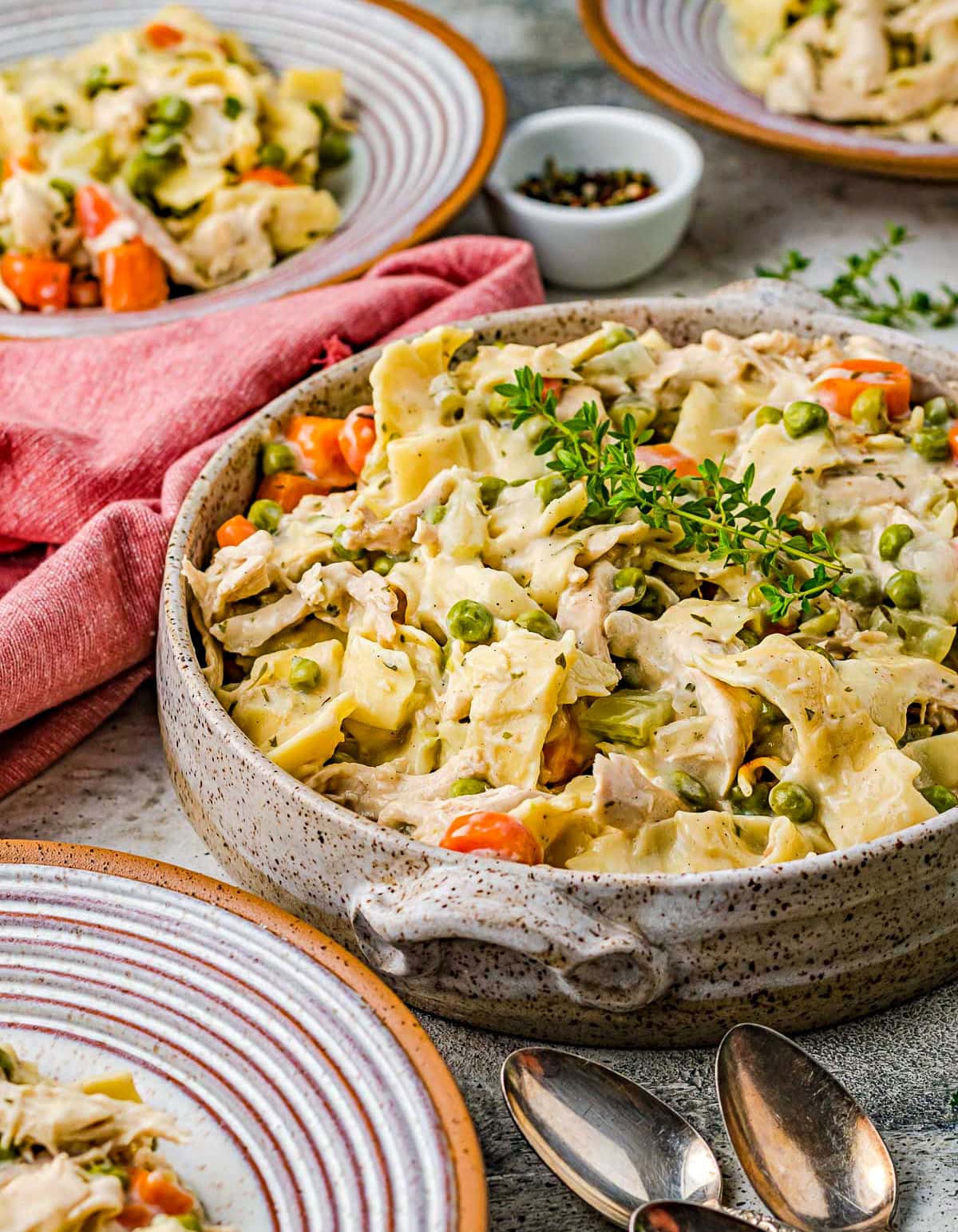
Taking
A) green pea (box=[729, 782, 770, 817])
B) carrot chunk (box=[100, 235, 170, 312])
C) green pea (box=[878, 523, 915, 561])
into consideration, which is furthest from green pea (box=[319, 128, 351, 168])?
green pea (box=[729, 782, 770, 817])

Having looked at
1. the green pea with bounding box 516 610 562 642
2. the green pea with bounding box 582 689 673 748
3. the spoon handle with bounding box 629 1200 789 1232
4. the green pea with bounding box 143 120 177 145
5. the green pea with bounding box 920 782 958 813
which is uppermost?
the green pea with bounding box 143 120 177 145

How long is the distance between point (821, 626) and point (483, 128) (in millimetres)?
2545

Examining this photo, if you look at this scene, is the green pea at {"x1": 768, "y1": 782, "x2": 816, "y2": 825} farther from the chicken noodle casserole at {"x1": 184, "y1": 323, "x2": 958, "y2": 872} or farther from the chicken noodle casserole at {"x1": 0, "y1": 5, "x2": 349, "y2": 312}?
the chicken noodle casserole at {"x1": 0, "y1": 5, "x2": 349, "y2": 312}

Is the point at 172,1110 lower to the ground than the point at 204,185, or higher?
lower

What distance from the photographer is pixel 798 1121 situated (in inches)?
93.8

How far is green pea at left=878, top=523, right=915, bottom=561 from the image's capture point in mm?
2914

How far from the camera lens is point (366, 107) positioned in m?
5.22

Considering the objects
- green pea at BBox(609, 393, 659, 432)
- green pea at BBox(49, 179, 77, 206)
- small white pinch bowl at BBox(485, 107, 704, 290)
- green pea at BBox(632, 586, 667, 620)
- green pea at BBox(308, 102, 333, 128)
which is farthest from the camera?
green pea at BBox(308, 102, 333, 128)

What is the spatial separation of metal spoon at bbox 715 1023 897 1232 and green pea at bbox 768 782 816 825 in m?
0.36

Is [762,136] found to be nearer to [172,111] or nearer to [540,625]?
[172,111]

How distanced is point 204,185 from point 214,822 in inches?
98.1

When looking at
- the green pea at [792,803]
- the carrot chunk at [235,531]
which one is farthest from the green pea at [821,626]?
the carrot chunk at [235,531]

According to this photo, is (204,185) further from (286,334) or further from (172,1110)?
(172,1110)

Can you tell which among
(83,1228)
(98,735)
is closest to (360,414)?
(98,735)
